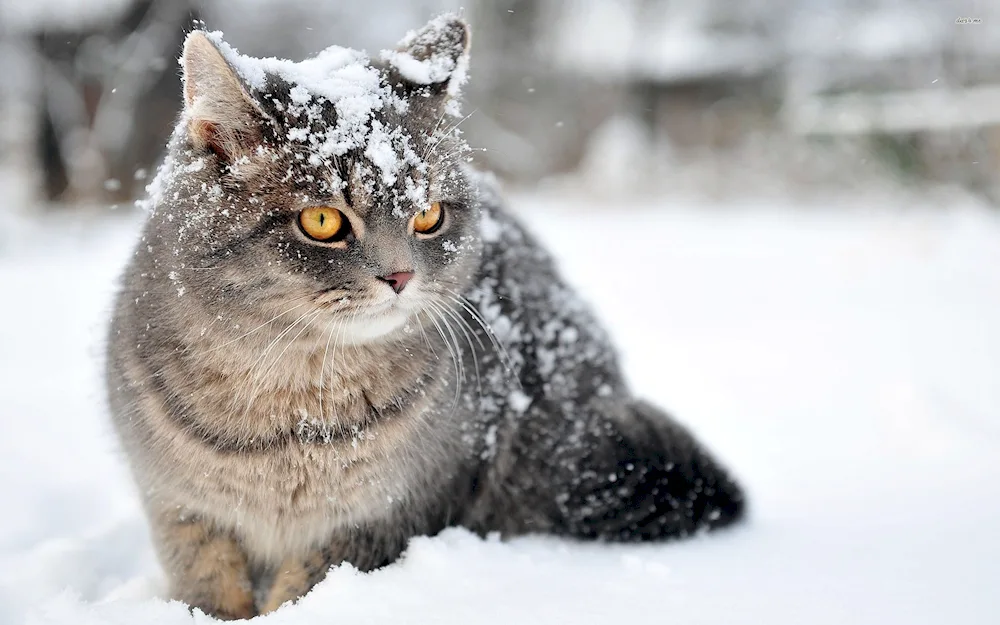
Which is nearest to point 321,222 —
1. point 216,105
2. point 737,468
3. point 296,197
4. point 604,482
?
point 296,197

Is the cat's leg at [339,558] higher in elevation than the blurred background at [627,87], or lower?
lower

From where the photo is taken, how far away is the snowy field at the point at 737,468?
1.58 meters

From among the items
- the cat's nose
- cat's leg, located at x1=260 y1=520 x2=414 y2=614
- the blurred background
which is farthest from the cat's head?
the blurred background

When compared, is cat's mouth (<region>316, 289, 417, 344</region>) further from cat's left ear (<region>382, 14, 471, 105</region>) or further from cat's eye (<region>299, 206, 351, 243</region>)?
cat's left ear (<region>382, 14, 471, 105</region>)

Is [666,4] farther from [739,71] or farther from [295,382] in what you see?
[295,382]

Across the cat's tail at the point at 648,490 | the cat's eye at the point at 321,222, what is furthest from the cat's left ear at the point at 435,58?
the cat's tail at the point at 648,490

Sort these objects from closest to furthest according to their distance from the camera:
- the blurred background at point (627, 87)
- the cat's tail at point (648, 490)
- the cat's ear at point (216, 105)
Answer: the cat's ear at point (216, 105)
the cat's tail at point (648, 490)
the blurred background at point (627, 87)

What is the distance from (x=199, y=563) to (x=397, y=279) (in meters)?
0.85

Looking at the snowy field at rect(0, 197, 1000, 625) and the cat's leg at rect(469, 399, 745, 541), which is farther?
the cat's leg at rect(469, 399, 745, 541)

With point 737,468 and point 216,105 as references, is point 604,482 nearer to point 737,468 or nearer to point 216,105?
point 737,468

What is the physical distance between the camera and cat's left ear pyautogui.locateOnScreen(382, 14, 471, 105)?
1.79m

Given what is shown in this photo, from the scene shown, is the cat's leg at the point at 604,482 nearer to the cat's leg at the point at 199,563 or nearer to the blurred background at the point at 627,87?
the cat's leg at the point at 199,563

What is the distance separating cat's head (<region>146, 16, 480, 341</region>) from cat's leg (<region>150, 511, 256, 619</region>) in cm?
57

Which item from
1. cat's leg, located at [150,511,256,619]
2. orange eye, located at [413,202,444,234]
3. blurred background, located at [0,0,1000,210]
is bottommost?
cat's leg, located at [150,511,256,619]
